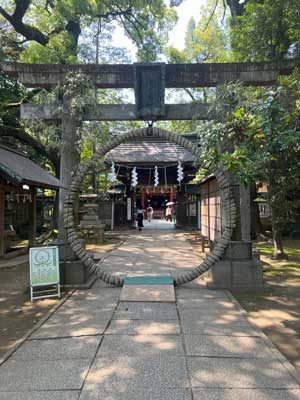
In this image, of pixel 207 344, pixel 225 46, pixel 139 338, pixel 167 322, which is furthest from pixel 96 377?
pixel 225 46

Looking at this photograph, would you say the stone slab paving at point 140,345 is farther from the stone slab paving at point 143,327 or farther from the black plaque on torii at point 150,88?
the black plaque on torii at point 150,88

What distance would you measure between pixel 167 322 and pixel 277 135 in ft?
10.7

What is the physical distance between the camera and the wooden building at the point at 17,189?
1086 centimetres

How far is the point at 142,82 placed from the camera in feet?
23.8

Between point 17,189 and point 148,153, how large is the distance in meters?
10.3

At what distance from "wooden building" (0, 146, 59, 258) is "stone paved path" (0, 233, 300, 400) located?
21.9 feet

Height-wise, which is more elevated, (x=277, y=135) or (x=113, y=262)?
(x=277, y=135)

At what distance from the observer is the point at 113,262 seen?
32.6 ft

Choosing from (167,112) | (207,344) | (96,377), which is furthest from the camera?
(167,112)

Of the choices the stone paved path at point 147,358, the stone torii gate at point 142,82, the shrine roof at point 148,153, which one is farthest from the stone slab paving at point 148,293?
the shrine roof at point 148,153

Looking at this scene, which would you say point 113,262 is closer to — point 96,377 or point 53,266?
point 53,266

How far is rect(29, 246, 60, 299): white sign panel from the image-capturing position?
247 inches

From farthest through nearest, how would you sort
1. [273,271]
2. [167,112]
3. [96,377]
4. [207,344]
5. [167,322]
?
[273,271], [167,112], [167,322], [207,344], [96,377]

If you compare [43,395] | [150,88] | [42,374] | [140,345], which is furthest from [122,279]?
[150,88]
